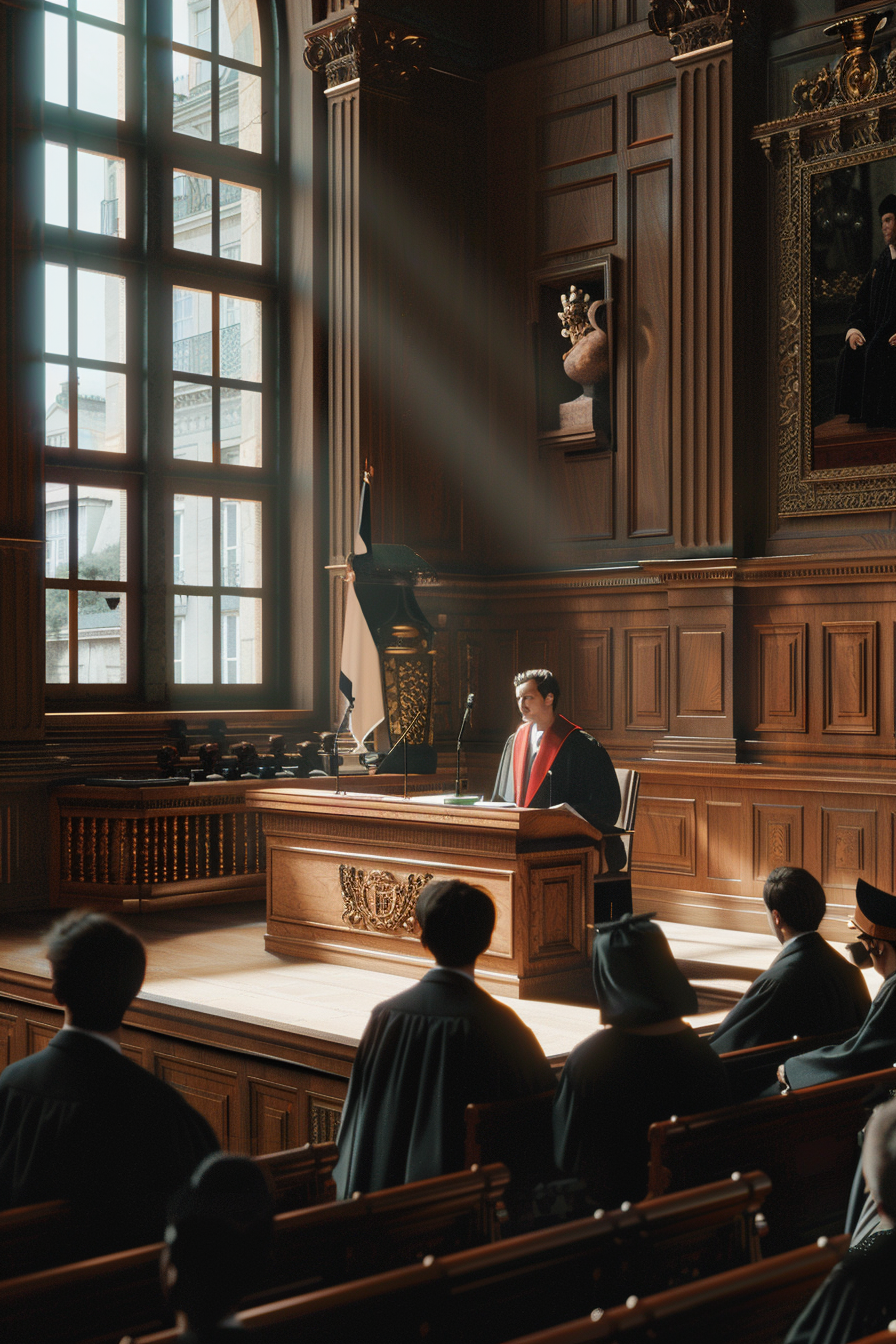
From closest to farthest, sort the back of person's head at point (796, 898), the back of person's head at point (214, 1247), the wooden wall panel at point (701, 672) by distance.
Result: the back of person's head at point (214, 1247), the back of person's head at point (796, 898), the wooden wall panel at point (701, 672)

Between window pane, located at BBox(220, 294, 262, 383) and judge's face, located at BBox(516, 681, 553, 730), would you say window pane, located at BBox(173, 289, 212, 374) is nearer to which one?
window pane, located at BBox(220, 294, 262, 383)

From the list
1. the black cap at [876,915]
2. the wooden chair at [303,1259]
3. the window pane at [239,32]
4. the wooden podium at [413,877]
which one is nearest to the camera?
the wooden chair at [303,1259]

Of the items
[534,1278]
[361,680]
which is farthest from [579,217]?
[534,1278]

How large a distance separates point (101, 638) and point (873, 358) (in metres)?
4.68

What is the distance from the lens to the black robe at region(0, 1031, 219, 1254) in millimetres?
2377

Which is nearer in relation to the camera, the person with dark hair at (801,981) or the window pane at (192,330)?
the person with dark hair at (801,981)

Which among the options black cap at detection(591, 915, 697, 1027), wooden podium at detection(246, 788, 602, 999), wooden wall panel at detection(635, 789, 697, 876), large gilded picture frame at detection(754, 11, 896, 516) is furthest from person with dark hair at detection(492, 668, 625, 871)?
black cap at detection(591, 915, 697, 1027)

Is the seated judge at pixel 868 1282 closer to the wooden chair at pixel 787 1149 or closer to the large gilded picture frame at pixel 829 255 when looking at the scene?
the wooden chair at pixel 787 1149

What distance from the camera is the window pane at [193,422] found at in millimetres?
8820

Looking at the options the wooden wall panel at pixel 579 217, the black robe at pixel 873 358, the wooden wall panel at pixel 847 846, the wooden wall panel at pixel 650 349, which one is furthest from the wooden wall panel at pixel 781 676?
the wooden wall panel at pixel 579 217

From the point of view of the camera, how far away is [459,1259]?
1995 mm

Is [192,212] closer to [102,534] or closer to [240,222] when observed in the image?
[240,222]

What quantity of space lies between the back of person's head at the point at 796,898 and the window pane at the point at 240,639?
19.2ft

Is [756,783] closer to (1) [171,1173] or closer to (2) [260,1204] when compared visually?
(1) [171,1173]
